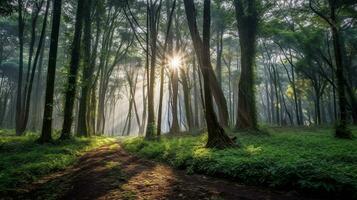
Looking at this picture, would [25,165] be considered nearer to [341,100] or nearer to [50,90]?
[50,90]

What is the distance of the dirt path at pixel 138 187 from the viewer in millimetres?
4910

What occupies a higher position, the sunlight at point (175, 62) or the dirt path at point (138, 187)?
the sunlight at point (175, 62)

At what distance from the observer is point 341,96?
11859mm

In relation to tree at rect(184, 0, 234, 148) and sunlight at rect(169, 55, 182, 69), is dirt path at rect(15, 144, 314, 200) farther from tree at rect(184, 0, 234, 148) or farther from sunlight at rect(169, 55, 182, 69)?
sunlight at rect(169, 55, 182, 69)

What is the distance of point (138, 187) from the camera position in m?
5.66

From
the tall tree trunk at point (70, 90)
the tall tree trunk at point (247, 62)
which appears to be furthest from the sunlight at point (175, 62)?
the tall tree trunk at point (70, 90)

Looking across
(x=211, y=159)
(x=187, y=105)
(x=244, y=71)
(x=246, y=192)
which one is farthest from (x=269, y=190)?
(x=187, y=105)

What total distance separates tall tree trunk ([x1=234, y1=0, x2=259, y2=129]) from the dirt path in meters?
9.76

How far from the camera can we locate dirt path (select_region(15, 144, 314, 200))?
4.91 meters

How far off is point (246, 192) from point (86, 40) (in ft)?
59.2

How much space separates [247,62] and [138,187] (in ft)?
42.4

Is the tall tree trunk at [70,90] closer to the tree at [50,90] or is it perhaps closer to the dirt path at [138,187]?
the tree at [50,90]

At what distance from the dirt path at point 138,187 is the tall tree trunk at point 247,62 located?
9759 millimetres

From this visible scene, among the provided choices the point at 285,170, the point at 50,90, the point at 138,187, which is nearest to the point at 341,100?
the point at 285,170
